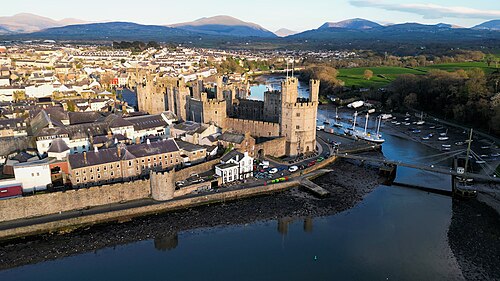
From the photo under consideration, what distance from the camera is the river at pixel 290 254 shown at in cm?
1909

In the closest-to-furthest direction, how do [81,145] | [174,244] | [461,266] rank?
[461,266]
[174,244]
[81,145]

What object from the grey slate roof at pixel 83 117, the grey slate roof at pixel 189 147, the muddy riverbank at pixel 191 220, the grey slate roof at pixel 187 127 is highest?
the grey slate roof at pixel 83 117

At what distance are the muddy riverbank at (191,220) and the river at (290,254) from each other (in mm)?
494

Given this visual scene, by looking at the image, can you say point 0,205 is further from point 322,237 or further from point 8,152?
point 322,237

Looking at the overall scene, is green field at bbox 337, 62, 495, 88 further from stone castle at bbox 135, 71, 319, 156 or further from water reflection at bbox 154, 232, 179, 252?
water reflection at bbox 154, 232, 179, 252

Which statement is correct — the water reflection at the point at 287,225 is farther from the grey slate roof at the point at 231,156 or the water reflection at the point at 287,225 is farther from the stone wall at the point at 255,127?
the stone wall at the point at 255,127

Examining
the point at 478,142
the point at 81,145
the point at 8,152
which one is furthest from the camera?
the point at 478,142

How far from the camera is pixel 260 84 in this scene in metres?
93.4

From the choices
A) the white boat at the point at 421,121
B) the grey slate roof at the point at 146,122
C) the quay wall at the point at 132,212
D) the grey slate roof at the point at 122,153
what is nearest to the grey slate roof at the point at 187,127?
the grey slate roof at the point at 146,122

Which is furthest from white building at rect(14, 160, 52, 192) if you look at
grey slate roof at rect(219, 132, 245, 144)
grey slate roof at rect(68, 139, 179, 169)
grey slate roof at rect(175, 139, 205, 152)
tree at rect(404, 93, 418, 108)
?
tree at rect(404, 93, 418, 108)

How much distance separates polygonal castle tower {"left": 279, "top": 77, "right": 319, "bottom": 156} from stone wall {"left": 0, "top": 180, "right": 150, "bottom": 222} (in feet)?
48.5

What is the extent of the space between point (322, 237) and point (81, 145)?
70.6 ft

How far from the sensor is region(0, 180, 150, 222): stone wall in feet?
72.8

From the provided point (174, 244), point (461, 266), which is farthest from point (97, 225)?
point (461, 266)
